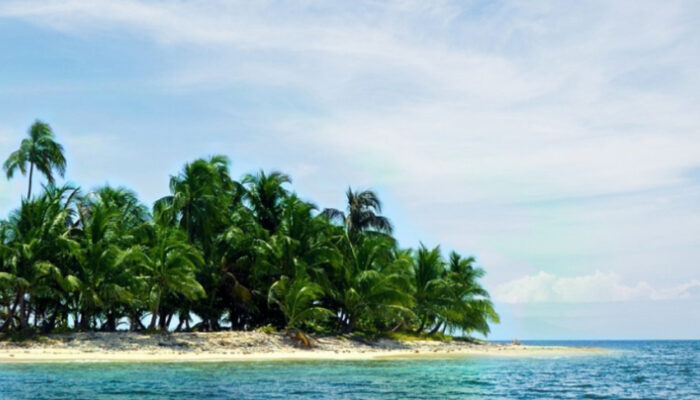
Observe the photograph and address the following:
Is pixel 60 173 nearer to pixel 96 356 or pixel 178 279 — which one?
pixel 178 279

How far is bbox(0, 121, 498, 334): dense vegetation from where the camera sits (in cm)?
3762

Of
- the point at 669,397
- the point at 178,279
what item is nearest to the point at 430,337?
the point at 178,279

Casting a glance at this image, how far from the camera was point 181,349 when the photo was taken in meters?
36.6

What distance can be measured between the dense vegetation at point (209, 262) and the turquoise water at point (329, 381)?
825cm

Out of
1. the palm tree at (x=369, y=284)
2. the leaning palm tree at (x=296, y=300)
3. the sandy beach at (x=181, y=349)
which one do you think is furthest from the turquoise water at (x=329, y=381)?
the palm tree at (x=369, y=284)

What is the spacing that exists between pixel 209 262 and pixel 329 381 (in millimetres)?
22048

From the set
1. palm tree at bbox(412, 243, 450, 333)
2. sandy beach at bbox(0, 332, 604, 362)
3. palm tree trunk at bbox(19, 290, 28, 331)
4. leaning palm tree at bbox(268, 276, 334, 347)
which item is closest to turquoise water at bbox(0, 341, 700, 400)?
sandy beach at bbox(0, 332, 604, 362)

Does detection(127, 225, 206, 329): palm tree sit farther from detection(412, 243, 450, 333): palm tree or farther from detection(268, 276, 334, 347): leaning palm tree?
detection(412, 243, 450, 333): palm tree

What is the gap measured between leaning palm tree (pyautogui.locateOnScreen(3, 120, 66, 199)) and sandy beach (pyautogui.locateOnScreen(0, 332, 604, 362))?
44.8 ft

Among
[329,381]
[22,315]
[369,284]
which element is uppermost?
[369,284]

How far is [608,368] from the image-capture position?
121ft

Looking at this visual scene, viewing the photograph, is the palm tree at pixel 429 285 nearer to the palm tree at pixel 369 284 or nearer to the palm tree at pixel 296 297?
the palm tree at pixel 369 284

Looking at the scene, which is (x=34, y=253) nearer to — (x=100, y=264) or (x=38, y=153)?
(x=100, y=264)

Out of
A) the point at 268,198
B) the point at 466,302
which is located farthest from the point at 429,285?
the point at 268,198
